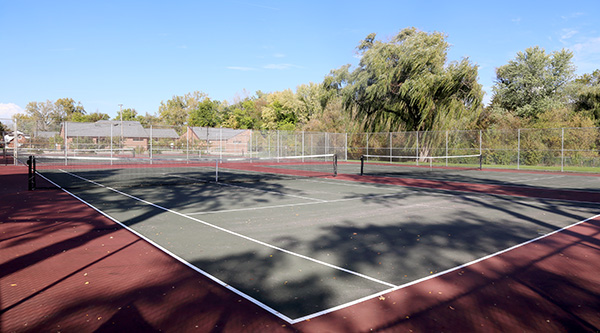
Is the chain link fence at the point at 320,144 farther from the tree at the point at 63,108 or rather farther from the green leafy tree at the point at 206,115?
the tree at the point at 63,108

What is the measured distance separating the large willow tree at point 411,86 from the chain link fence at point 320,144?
1985 mm

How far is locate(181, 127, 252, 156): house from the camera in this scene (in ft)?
117

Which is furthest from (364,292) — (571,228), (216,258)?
(571,228)

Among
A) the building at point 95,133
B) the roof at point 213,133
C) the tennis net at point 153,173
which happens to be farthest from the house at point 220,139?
the tennis net at point 153,173

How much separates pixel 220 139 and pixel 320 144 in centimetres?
1077

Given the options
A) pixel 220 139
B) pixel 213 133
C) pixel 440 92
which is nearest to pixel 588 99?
pixel 440 92

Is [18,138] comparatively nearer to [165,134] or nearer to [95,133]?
[95,133]

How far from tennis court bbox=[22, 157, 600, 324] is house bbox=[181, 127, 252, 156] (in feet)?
70.2

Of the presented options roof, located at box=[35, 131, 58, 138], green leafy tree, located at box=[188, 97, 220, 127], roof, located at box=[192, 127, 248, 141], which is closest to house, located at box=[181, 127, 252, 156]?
roof, located at box=[192, 127, 248, 141]

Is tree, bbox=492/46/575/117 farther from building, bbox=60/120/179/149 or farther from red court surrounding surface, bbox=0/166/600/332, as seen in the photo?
red court surrounding surface, bbox=0/166/600/332

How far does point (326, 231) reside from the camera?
7.64 m

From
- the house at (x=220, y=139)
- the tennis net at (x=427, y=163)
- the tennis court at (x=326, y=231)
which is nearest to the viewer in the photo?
the tennis court at (x=326, y=231)

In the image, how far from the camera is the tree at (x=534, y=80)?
4031 cm

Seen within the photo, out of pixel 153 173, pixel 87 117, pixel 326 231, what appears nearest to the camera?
pixel 326 231
